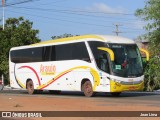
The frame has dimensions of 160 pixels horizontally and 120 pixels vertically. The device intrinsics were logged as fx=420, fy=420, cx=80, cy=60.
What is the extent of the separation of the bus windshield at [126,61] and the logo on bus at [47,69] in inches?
213

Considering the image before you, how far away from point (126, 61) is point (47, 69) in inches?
261

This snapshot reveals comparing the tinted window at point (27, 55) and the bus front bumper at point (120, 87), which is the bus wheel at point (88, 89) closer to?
the bus front bumper at point (120, 87)

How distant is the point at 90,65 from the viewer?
2466 centimetres

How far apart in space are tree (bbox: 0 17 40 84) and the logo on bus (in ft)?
48.2

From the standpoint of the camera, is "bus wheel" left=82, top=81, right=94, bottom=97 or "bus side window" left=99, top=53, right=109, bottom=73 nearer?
"bus side window" left=99, top=53, right=109, bottom=73

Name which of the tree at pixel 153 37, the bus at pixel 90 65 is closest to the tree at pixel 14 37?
the bus at pixel 90 65

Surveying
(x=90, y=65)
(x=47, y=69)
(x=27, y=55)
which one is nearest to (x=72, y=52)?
(x=90, y=65)

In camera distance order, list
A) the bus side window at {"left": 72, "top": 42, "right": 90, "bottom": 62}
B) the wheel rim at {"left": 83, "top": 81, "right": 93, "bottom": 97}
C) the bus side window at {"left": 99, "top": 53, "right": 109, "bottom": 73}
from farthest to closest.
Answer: the wheel rim at {"left": 83, "top": 81, "right": 93, "bottom": 97}
the bus side window at {"left": 72, "top": 42, "right": 90, "bottom": 62}
the bus side window at {"left": 99, "top": 53, "right": 109, "bottom": 73}

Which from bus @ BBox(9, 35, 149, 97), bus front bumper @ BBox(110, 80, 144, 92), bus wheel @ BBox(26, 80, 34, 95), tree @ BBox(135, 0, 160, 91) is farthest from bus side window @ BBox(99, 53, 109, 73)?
tree @ BBox(135, 0, 160, 91)

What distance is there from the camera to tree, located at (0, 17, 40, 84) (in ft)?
144

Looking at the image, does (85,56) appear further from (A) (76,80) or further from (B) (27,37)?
(B) (27,37)

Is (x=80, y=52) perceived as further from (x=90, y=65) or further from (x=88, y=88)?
(x=88, y=88)

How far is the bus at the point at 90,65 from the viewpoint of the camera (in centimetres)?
2395

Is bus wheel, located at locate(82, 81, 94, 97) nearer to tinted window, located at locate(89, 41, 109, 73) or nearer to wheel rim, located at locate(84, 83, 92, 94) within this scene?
wheel rim, located at locate(84, 83, 92, 94)
